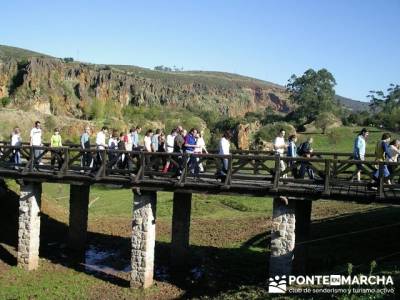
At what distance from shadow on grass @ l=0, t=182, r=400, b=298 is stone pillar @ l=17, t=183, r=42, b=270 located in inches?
37.0

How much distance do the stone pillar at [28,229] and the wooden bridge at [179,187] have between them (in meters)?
0.04

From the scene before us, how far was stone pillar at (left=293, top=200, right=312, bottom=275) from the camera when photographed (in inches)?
701

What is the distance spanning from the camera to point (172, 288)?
17.7m

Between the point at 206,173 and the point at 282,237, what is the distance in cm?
398

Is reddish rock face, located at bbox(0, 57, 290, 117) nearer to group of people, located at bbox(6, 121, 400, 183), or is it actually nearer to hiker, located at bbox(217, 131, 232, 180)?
group of people, located at bbox(6, 121, 400, 183)

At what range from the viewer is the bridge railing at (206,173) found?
50.8ft

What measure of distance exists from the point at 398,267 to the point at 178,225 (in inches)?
313

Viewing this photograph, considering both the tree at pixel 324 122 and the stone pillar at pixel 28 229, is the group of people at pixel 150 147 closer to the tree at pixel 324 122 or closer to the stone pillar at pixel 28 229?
the stone pillar at pixel 28 229

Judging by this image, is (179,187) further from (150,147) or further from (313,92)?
(313,92)

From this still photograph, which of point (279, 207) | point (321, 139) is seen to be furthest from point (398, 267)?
point (321, 139)

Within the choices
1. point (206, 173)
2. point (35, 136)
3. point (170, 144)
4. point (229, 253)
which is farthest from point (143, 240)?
point (35, 136)

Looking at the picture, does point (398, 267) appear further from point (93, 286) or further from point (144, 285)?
point (93, 286)

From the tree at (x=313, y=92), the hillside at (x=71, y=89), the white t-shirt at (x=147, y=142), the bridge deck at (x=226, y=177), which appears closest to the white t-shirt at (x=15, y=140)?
the bridge deck at (x=226, y=177)

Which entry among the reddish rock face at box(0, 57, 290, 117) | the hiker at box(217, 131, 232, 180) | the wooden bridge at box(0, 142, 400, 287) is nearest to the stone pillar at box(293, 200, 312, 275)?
the wooden bridge at box(0, 142, 400, 287)
